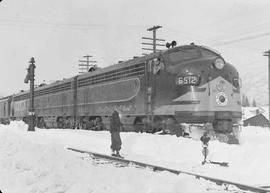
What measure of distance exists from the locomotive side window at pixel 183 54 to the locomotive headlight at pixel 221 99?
1.72m

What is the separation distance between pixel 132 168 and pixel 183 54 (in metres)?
7.67

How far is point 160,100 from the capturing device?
612 inches

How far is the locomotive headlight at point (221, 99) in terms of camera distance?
48.5 ft

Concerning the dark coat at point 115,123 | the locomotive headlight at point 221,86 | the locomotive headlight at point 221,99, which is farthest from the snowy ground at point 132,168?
the locomotive headlight at point 221,86

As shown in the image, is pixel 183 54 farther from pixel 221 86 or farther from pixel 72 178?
pixel 72 178

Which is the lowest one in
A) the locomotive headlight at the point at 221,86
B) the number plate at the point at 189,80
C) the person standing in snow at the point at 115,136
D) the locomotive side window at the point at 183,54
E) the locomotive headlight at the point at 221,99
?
the person standing in snow at the point at 115,136

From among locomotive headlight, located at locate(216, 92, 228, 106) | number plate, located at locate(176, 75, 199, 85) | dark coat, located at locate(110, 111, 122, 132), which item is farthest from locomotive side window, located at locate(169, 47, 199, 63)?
dark coat, located at locate(110, 111, 122, 132)

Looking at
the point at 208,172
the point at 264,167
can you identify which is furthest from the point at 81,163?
the point at 264,167

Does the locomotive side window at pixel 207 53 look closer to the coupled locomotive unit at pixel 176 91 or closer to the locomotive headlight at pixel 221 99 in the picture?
the coupled locomotive unit at pixel 176 91

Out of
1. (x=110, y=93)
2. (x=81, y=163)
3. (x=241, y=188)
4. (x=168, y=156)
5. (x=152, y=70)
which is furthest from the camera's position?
(x=110, y=93)

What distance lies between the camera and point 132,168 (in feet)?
28.8

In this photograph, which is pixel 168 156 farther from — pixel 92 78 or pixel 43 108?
pixel 43 108

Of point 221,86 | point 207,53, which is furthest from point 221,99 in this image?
point 207,53

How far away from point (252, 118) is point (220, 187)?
5499 centimetres
